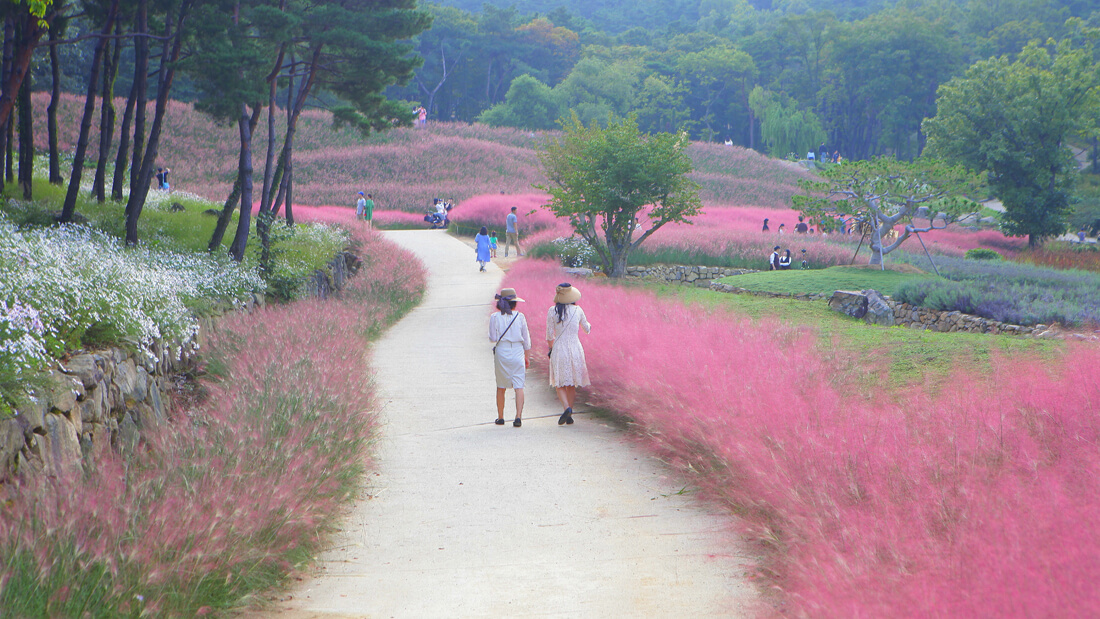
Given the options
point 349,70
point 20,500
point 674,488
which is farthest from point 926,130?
point 20,500

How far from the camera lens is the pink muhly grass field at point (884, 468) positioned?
2.86 metres

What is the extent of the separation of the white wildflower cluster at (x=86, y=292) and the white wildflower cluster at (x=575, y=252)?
14231mm

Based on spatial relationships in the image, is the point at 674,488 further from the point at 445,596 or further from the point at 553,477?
the point at 445,596

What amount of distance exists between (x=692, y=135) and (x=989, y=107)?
177 feet

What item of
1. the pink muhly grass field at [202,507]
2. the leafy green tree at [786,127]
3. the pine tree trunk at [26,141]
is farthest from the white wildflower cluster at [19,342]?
the leafy green tree at [786,127]

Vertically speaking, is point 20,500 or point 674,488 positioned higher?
point 20,500

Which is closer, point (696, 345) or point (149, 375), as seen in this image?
point (149, 375)

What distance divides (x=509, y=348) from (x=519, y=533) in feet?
10.8

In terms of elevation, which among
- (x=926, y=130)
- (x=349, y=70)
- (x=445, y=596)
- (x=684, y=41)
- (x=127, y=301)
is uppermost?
(x=684, y=41)

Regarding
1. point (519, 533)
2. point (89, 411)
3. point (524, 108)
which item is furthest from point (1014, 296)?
point (524, 108)

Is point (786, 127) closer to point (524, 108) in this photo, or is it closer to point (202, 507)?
point (524, 108)

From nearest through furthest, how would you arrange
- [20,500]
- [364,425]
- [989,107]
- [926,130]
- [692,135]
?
→ [20,500]
[364,425]
[989,107]
[926,130]
[692,135]

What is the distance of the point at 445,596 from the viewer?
169 inches

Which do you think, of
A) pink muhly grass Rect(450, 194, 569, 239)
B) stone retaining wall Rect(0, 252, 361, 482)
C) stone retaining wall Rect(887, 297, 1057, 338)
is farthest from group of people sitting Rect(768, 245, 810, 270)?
stone retaining wall Rect(0, 252, 361, 482)
